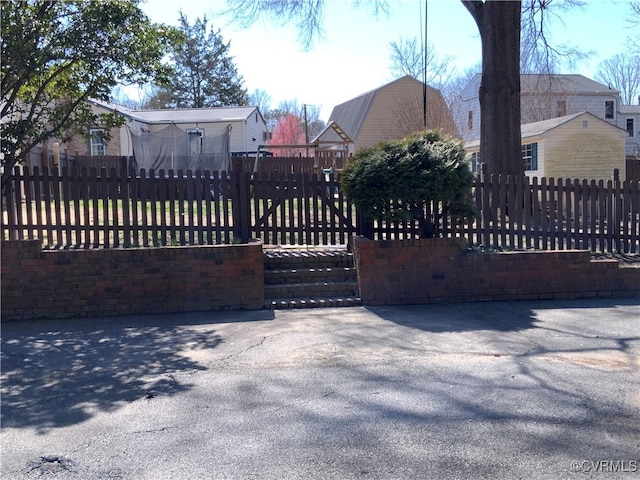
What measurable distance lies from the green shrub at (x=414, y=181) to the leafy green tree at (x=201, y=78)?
4471 centimetres

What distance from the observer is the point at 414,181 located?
8648 millimetres

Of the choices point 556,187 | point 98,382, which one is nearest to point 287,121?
point 556,187

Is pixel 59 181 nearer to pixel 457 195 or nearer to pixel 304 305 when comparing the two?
pixel 304 305

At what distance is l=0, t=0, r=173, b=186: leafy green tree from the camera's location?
827 centimetres

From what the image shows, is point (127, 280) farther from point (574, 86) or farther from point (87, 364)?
point (574, 86)

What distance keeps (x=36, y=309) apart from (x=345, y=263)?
4.23 metres

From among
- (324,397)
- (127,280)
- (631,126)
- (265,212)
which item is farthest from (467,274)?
(631,126)

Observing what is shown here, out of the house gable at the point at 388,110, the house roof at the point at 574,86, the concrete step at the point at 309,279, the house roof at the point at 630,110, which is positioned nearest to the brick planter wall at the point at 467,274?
the concrete step at the point at 309,279

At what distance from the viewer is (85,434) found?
4480 millimetres

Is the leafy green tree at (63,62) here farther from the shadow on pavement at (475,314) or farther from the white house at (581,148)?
the white house at (581,148)

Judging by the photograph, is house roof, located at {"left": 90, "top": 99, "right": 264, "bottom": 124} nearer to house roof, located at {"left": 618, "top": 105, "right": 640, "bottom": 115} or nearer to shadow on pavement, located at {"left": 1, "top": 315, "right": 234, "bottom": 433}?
shadow on pavement, located at {"left": 1, "top": 315, "right": 234, "bottom": 433}

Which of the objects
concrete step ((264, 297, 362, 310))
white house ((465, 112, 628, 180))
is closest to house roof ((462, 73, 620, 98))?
white house ((465, 112, 628, 180))

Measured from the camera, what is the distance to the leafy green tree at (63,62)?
827 centimetres

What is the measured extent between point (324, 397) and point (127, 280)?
4.15m
